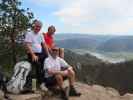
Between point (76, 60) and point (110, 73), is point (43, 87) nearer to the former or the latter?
point (110, 73)

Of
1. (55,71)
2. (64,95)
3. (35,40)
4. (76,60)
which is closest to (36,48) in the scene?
(35,40)

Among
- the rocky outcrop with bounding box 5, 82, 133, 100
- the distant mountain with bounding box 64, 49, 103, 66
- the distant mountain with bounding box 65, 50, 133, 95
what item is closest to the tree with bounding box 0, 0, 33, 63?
the rocky outcrop with bounding box 5, 82, 133, 100

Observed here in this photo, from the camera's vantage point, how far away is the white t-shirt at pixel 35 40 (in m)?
11.6

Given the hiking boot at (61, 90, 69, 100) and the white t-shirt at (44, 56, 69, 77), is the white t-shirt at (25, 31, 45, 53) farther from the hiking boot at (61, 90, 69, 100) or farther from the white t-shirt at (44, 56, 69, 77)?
the hiking boot at (61, 90, 69, 100)

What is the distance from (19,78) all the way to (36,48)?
95cm

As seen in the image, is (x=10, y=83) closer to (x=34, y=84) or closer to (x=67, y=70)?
(x=34, y=84)

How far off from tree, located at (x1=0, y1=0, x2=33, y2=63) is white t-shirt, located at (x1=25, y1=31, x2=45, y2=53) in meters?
13.2

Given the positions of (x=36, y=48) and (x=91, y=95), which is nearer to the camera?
(x=36, y=48)

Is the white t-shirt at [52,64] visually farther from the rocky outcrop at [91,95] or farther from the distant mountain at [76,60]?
the distant mountain at [76,60]

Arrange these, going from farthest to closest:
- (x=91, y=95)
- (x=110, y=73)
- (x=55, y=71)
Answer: (x=110, y=73) → (x=91, y=95) → (x=55, y=71)

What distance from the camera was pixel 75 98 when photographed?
39.2ft

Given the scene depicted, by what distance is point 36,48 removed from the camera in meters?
11.7

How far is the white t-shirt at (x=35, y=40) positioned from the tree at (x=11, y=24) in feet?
43.2

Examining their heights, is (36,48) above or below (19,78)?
above
